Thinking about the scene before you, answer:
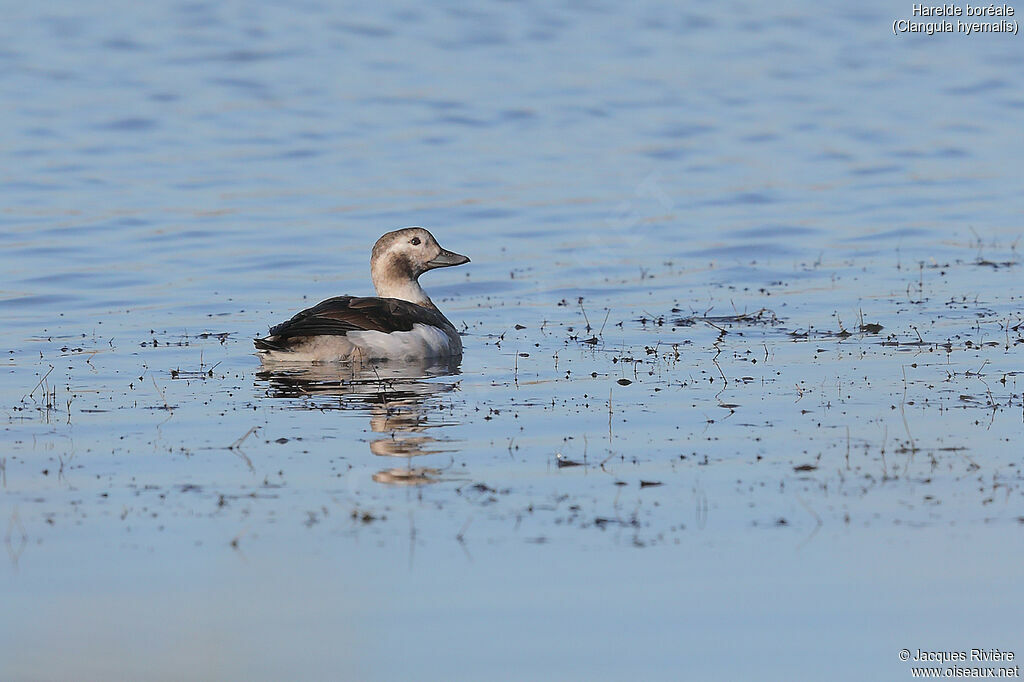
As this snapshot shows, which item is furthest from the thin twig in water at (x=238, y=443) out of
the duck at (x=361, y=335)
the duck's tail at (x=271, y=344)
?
the duck at (x=361, y=335)

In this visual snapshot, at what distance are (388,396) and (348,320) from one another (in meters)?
1.88

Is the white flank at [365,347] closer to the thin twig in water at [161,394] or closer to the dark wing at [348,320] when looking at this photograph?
the dark wing at [348,320]

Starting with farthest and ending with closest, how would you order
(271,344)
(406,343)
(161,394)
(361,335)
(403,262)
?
1. (403,262)
2. (406,343)
3. (361,335)
4. (271,344)
5. (161,394)

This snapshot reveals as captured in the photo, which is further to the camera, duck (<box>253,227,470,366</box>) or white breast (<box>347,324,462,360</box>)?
white breast (<box>347,324,462,360</box>)

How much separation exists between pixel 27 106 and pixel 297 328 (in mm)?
25416

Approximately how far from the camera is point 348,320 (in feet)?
49.6

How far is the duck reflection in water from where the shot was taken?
11.0 metres

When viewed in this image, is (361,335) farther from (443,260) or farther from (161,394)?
(443,260)

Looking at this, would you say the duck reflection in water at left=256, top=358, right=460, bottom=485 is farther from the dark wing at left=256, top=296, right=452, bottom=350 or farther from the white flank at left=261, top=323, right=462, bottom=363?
the dark wing at left=256, top=296, right=452, bottom=350

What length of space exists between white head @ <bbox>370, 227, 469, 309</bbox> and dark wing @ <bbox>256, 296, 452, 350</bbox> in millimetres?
1383

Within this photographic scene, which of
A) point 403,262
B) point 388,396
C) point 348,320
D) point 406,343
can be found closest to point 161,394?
point 388,396

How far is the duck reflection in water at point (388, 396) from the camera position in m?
11.0

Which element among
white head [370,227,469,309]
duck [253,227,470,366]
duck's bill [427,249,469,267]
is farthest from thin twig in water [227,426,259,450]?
duck's bill [427,249,469,267]

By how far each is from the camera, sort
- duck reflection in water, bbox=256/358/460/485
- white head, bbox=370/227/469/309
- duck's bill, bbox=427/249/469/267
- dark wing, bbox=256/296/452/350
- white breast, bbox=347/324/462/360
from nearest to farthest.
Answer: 1. duck reflection in water, bbox=256/358/460/485
2. dark wing, bbox=256/296/452/350
3. white breast, bbox=347/324/462/360
4. white head, bbox=370/227/469/309
5. duck's bill, bbox=427/249/469/267
